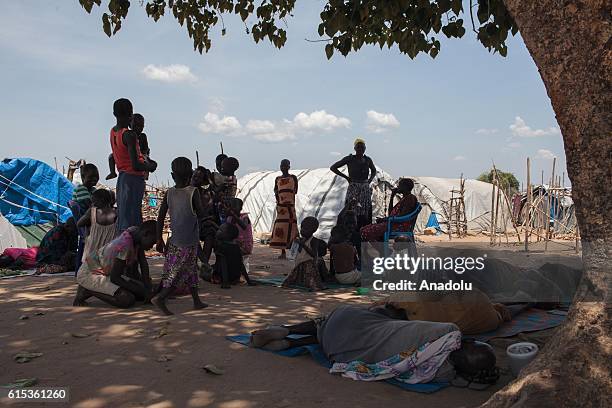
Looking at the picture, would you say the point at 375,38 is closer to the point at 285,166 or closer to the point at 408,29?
the point at 408,29

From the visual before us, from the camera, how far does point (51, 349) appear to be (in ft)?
12.2

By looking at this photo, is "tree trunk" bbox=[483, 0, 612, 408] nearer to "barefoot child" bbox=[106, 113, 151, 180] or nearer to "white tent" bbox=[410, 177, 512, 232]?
"barefoot child" bbox=[106, 113, 151, 180]

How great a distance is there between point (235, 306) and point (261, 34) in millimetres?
3117

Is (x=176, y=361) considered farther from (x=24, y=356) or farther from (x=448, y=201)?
(x=448, y=201)

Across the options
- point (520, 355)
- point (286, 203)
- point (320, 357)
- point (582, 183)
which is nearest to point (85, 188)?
point (286, 203)

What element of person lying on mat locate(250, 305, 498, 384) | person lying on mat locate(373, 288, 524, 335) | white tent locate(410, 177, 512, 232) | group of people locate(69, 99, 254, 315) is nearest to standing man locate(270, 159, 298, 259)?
group of people locate(69, 99, 254, 315)

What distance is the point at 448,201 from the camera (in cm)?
2084

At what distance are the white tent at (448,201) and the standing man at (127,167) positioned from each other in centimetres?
1556

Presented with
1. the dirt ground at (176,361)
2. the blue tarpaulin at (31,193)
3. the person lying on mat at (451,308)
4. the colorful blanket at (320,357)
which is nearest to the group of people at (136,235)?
the dirt ground at (176,361)

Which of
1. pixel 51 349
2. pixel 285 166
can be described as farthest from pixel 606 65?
pixel 285 166

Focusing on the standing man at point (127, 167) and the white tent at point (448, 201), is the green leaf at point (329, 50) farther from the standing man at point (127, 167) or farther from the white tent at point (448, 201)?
the white tent at point (448, 201)

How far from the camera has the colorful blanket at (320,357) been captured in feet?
9.80

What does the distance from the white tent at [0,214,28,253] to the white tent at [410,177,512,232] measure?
13.9 m

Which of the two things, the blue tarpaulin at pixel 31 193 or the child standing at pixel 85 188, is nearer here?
the child standing at pixel 85 188
